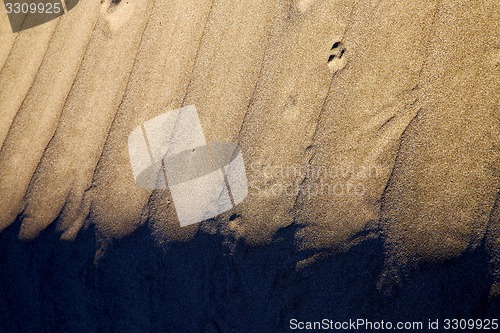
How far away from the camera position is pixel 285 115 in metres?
1.93

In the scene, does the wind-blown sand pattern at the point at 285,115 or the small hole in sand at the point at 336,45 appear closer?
the wind-blown sand pattern at the point at 285,115

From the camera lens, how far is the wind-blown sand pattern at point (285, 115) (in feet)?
5.61

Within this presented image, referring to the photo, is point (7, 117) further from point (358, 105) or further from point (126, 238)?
point (358, 105)

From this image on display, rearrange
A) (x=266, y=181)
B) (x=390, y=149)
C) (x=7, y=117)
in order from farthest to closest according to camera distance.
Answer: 1. (x=7, y=117)
2. (x=266, y=181)
3. (x=390, y=149)

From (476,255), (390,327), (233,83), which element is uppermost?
(233,83)

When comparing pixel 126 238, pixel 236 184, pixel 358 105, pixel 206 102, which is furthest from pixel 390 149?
pixel 126 238

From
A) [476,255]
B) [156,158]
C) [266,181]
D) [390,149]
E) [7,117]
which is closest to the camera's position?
[476,255]

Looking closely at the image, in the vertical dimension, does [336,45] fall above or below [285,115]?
above

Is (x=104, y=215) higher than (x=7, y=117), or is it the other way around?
(x=7, y=117)

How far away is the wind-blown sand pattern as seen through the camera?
1.71m

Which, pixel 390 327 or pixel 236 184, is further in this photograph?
pixel 236 184

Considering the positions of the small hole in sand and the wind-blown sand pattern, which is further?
the small hole in sand

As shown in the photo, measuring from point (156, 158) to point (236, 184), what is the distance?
1.73 ft

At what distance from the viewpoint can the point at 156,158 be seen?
205cm
